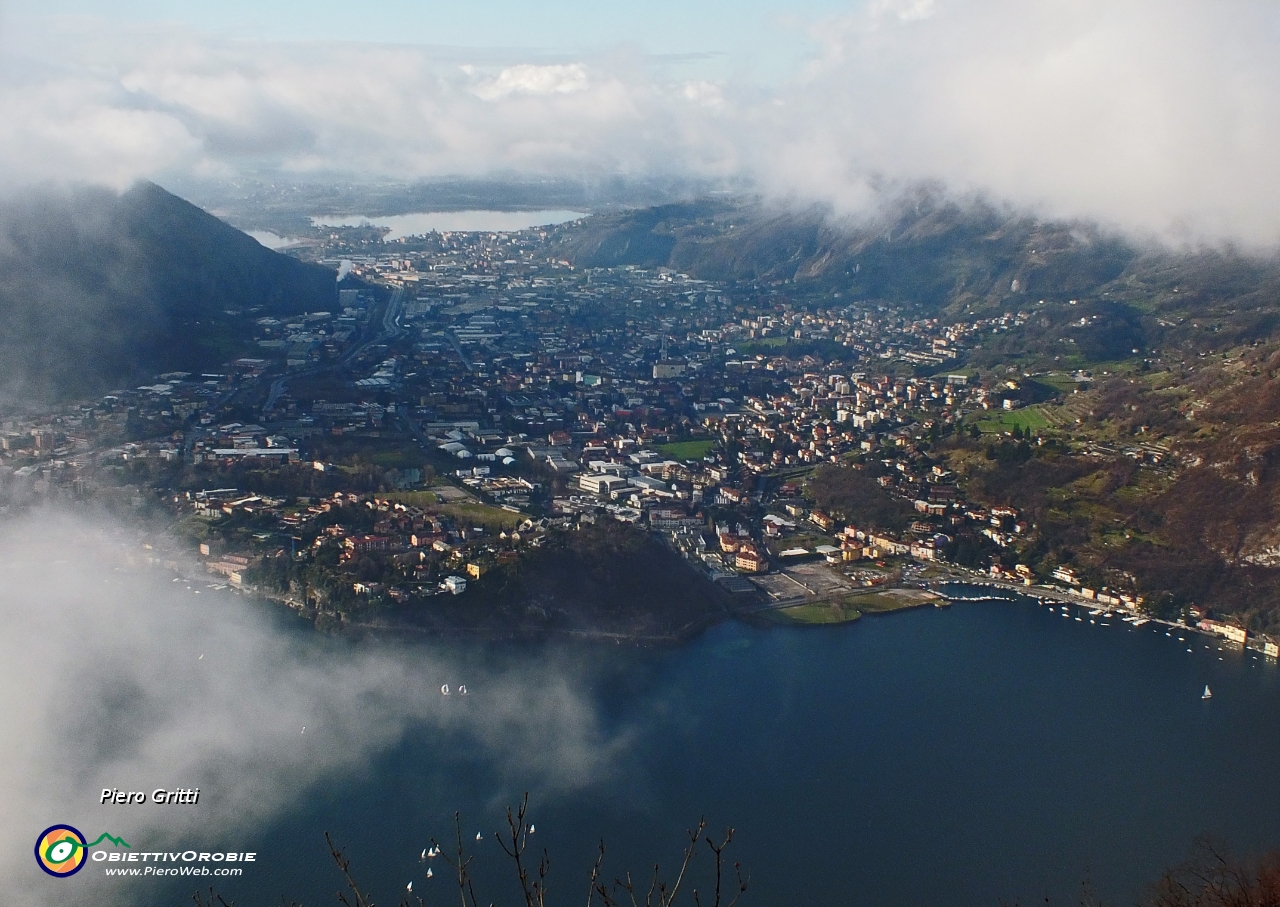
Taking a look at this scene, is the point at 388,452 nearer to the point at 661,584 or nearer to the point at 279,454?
the point at 279,454

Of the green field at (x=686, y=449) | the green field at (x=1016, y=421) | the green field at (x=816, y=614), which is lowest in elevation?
the green field at (x=686, y=449)

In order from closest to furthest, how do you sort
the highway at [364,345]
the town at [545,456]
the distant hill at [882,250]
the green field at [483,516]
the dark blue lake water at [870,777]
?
the dark blue lake water at [870,777]
the town at [545,456]
the green field at [483,516]
the highway at [364,345]
the distant hill at [882,250]

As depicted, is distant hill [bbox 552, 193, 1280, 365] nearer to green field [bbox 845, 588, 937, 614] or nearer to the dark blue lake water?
green field [bbox 845, 588, 937, 614]

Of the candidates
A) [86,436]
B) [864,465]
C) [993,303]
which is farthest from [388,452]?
[993,303]

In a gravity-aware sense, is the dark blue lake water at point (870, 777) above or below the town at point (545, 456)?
above

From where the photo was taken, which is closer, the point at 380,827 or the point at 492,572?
the point at 380,827

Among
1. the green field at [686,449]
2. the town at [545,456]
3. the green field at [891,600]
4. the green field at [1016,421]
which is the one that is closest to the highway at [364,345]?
the town at [545,456]

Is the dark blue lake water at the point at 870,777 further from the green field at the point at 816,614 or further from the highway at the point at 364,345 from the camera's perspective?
the highway at the point at 364,345
